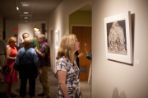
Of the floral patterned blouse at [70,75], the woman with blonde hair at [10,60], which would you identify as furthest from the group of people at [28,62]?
the floral patterned blouse at [70,75]

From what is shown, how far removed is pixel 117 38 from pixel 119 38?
0.25 feet

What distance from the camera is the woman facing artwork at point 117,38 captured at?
3408 mm

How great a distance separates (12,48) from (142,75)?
3.85 m

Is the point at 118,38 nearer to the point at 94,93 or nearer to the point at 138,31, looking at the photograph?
the point at 138,31

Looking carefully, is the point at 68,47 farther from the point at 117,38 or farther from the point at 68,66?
the point at 117,38

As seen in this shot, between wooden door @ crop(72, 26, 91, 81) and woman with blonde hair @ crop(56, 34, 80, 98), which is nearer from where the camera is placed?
woman with blonde hair @ crop(56, 34, 80, 98)

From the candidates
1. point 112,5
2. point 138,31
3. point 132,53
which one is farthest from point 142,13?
point 112,5

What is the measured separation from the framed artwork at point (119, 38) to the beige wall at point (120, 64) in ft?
0.25

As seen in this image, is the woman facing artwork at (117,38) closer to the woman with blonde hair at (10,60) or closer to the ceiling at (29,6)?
the woman with blonde hair at (10,60)

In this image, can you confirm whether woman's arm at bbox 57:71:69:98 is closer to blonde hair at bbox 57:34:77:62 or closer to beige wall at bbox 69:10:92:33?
blonde hair at bbox 57:34:77:62

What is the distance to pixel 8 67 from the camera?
6.08 m

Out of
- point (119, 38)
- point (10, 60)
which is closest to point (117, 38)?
point (119, 38)

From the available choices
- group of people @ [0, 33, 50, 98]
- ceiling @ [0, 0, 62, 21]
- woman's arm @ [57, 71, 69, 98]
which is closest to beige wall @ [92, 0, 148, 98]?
woman's arm @ [57, 71, 69, 98]

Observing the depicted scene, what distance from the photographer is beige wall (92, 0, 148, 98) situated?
301 cm
